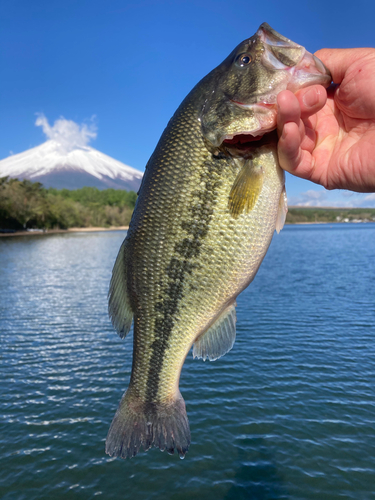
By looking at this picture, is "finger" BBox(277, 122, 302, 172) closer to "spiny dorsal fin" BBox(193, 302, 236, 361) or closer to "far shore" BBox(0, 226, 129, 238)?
"spiny dorsal fin" BBox(193, 302, 236, 361)

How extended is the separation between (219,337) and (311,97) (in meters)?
1.90

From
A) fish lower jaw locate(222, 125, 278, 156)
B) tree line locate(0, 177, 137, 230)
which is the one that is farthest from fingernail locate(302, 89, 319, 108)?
tree line locate(0, 177, 137, 230)

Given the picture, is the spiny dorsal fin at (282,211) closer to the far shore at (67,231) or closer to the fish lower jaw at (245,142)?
the fish lower jaw at (245,142)

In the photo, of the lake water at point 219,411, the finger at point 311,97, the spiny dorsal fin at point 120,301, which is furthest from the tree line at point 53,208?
the finger at point 311,97

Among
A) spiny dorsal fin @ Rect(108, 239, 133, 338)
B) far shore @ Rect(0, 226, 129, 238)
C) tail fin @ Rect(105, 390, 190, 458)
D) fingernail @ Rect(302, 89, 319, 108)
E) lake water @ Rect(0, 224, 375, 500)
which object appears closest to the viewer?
fingernail @ Rect(302, 89, 319, 108)

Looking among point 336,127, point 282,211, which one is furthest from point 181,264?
point 336,127

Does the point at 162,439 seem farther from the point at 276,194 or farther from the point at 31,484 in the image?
the point at 31,484

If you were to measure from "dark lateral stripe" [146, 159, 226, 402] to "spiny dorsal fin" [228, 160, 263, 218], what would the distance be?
0.47 feet

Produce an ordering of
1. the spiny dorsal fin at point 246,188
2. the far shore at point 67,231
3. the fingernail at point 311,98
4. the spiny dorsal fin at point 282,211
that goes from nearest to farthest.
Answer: the fingernail at point 311,98 < the spiny dorsal fin at point 246,188 < the spiny dorsal fin at point 282,211 < the far shore at point 67,231

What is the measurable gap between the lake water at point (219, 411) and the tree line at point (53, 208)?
271 feet

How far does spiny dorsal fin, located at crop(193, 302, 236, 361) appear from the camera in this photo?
3.02 metres

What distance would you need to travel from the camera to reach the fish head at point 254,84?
2.54 meters

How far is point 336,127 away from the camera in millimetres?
3131

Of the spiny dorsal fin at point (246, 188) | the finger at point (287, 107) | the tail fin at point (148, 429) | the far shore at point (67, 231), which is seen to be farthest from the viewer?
the far shore at point (67, 231)
